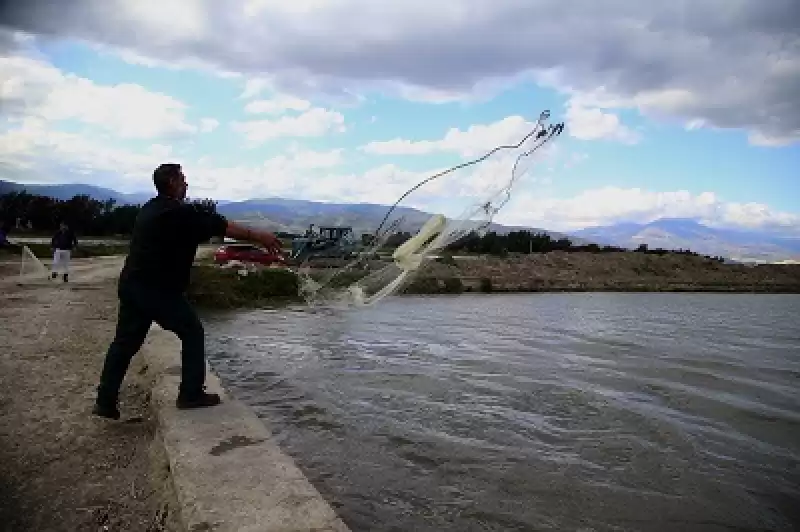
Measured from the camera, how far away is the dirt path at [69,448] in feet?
13.4

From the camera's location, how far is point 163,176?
18.4 ft

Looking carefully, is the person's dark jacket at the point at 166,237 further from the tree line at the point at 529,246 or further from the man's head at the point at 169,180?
the tree line at the point at 529,246

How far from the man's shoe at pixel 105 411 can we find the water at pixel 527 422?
71.7 inches

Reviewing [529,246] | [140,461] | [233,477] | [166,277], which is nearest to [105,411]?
[140,461]

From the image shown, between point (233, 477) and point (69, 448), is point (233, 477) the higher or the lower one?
the higher one

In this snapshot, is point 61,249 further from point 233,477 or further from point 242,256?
point 233,477

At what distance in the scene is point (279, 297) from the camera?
914 inches

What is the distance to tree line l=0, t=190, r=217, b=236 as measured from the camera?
5128 cm

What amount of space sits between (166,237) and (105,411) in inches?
73.7

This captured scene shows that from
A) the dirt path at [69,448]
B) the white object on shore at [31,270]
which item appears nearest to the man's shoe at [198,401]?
the dirt path at [69,448]

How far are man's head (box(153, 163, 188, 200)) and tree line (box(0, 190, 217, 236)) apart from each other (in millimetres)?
48757

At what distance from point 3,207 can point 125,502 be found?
180 ft

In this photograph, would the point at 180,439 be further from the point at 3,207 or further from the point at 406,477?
the point at 3,207

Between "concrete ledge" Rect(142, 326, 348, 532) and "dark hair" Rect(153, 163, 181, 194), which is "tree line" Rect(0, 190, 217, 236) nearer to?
"dark hair" Rect(153, 163, 181, 194)
